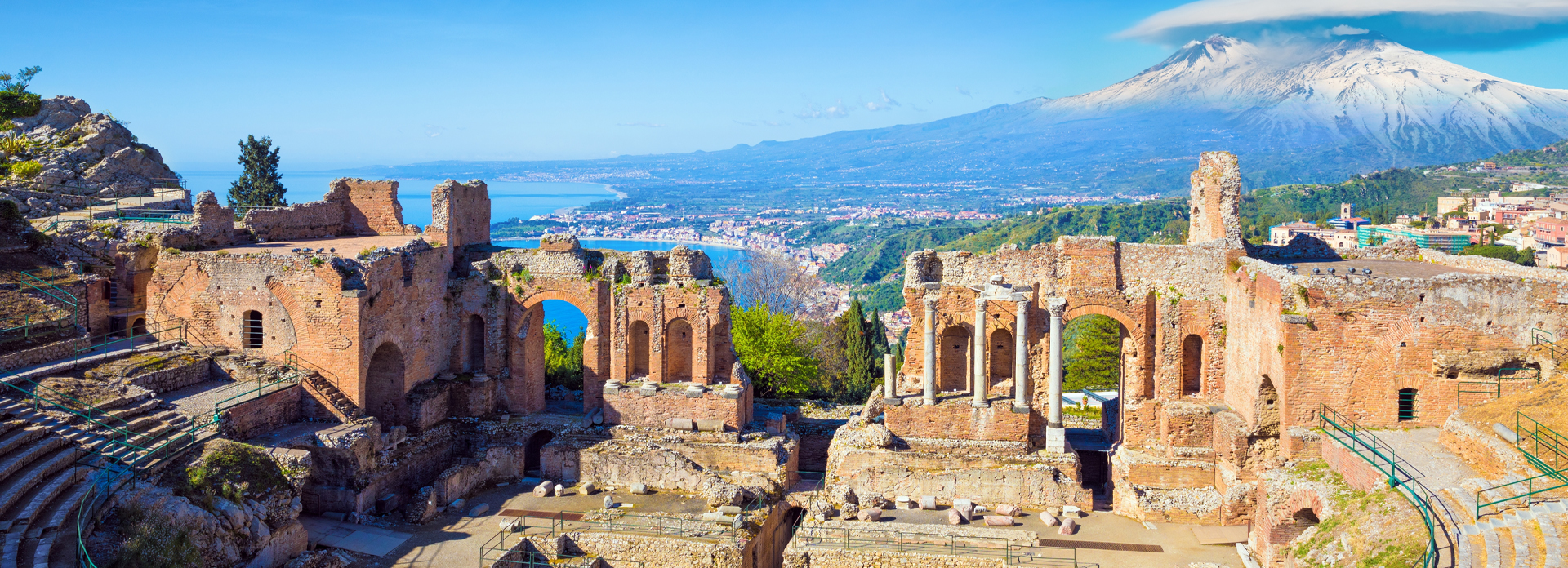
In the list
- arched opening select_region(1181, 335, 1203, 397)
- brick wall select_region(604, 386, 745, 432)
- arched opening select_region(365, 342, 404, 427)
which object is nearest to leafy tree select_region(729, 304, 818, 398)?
brick wall select_region(604, 386, 745, 432)

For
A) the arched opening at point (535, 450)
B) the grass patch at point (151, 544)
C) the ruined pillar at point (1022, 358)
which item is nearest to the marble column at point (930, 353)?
the ruined pillar at point (1022, 358)

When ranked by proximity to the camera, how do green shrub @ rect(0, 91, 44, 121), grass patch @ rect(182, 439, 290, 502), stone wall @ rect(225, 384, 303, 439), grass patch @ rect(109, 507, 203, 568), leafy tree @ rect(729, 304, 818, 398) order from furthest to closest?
leafy tree @ rect(729, 304, 818, 398)
green shrub @ rect(0, 91, 44, 121)
stone wall @ rect(225, 384, 303, 439)
grass patch @ rect(182, 439, 290, 502)
grass patch @ rect(109, 507, 203, 568)

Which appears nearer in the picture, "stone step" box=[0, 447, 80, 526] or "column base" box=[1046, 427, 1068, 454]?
"stone step" box=[0, 447, 80, 526]

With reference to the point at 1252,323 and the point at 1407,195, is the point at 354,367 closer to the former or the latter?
the point at 1252,323

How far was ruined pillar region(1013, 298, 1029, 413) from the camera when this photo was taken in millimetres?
24156

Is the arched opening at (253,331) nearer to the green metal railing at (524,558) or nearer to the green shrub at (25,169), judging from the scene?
the green metal railing at (524,558)

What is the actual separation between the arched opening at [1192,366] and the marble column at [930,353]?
6201mm

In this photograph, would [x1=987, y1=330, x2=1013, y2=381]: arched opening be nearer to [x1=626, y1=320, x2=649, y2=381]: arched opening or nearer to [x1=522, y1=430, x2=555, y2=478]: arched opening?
[x1=626, y1=320, x2=649, y2=381]: arched opening

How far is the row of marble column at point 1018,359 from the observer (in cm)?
2416

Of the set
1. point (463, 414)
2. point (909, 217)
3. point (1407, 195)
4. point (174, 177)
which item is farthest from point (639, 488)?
point (909, 217)

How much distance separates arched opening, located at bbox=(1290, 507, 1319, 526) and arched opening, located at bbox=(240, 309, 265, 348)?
2251 cm

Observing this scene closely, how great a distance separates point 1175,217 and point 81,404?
83.6 meters

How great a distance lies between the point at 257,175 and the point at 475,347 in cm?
1980

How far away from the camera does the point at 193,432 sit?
64.4 feet
